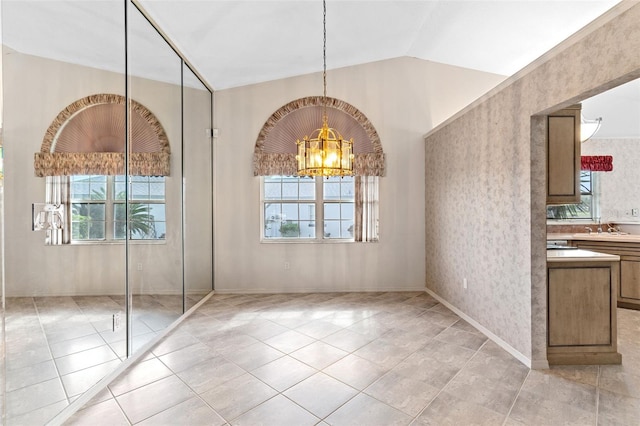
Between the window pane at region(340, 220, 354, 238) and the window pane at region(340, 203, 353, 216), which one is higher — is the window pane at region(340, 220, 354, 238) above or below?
below

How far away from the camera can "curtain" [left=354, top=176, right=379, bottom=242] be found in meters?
5.10

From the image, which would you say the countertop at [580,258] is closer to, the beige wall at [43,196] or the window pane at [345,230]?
the window pane at [345,230]

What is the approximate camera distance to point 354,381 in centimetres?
249

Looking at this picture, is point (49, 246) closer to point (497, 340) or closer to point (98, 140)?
point (98, 140)

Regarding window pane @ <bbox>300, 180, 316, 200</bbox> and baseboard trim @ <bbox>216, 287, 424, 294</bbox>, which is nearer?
baseboard trim @ <bbox>216, 287, 424, 294</bbox>

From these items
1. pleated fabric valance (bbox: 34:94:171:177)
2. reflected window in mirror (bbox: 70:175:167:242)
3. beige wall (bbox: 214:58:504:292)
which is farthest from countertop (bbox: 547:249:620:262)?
pleated fabric valance (bbox: 34:94:171:177)

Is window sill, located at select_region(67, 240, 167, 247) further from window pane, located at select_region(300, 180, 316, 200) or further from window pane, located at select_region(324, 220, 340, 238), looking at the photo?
window pane, located at select_region(324, 220, 340, 238)

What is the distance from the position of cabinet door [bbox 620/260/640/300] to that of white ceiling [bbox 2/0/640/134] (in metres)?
2.41

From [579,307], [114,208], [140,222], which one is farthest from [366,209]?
[114,208]

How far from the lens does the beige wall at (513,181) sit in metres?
1.97

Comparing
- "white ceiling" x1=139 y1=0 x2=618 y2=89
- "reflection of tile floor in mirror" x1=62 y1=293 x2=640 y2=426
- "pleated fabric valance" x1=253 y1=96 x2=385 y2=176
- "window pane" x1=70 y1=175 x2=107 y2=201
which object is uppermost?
"white ceiling" x1=139 y1=0 x2=618 y2=89

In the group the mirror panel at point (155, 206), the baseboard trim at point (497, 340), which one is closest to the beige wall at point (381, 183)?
the baseboard trim at point (497, 340)

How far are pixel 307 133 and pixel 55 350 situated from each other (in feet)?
13.2

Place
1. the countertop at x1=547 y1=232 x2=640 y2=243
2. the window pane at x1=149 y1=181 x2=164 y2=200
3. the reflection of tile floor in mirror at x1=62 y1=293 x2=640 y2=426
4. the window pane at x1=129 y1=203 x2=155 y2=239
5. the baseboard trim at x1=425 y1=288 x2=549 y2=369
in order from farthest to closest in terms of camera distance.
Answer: the countertop at x1=547 y1=232 x2=640 y2=243, the window pane at x1=149 y1=181 x2=164 y2=200, the window pane at x1=129 y1=203 x2=155 y2=239, the baseboard trim at x1=425 y1=288 x2=549 y2=369, the reflection of tile floor in mirror at x1=62 y1=293 x2=640 y2=426
